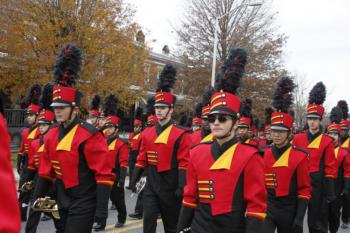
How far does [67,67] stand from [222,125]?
2.40 meters

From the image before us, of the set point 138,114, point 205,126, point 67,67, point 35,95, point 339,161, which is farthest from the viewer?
point 138,114

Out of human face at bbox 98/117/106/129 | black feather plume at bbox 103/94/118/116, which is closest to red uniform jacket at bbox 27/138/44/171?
black feather plume at bbox 103/94/118/116

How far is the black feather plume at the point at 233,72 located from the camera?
4.54 m

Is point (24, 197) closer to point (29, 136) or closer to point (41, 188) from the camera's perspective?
point (29, 136)

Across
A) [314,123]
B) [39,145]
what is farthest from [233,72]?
[39,145]

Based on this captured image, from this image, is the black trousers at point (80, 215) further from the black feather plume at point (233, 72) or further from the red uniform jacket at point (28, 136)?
the red uniform jacket at point (28, 136)

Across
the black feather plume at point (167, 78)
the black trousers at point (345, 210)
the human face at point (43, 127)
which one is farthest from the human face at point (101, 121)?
the black trousers at point (345, 210)

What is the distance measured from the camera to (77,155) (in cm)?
525

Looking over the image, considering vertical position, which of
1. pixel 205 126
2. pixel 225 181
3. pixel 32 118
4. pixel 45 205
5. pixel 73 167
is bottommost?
pixel 45 205

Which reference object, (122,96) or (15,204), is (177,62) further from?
(15,204)

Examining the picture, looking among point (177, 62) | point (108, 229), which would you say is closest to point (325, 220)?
point (108, 229)

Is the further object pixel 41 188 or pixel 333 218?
pixel 333 218

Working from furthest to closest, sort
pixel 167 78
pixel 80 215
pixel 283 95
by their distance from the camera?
pixel 167 78 < pixel 283 95 < pixel 80 215

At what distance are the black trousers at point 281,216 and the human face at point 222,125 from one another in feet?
7.61
